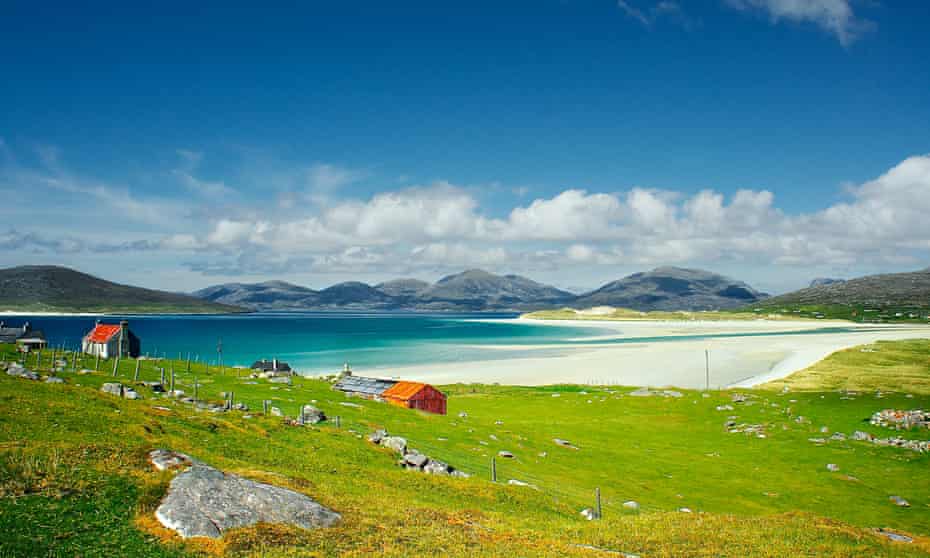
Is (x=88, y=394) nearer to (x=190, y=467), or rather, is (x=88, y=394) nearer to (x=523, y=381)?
(x=190, y=467)

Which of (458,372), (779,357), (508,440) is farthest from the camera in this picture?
(779,357)

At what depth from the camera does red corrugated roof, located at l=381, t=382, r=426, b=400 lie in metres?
71.7

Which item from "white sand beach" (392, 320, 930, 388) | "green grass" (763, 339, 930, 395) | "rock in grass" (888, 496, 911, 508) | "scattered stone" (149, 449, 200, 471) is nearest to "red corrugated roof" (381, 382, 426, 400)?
"scattered stone" (149, 449, 200, 471)

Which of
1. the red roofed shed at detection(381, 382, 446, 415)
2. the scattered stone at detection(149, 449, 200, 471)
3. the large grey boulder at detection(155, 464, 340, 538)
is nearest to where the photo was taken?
the large grey boulder at detection(155, 464, 340, 538)

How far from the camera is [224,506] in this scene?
781 inches

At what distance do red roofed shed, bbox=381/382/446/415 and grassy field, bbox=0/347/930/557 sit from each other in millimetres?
3253

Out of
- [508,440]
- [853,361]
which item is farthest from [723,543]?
[853,361]

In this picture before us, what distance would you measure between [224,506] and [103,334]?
8101 cm

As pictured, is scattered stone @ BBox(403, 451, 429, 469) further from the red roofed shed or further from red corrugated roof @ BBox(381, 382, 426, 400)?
red corrugated roof @ BBox(381, 382, 426, 400)

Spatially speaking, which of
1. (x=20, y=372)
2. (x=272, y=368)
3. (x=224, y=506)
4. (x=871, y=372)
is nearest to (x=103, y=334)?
(x=272, y=368)

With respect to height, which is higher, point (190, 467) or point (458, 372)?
point (190, 467)

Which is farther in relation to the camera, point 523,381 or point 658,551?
point 523,381

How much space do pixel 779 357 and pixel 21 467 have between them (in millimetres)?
193838

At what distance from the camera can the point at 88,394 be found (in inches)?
1442
